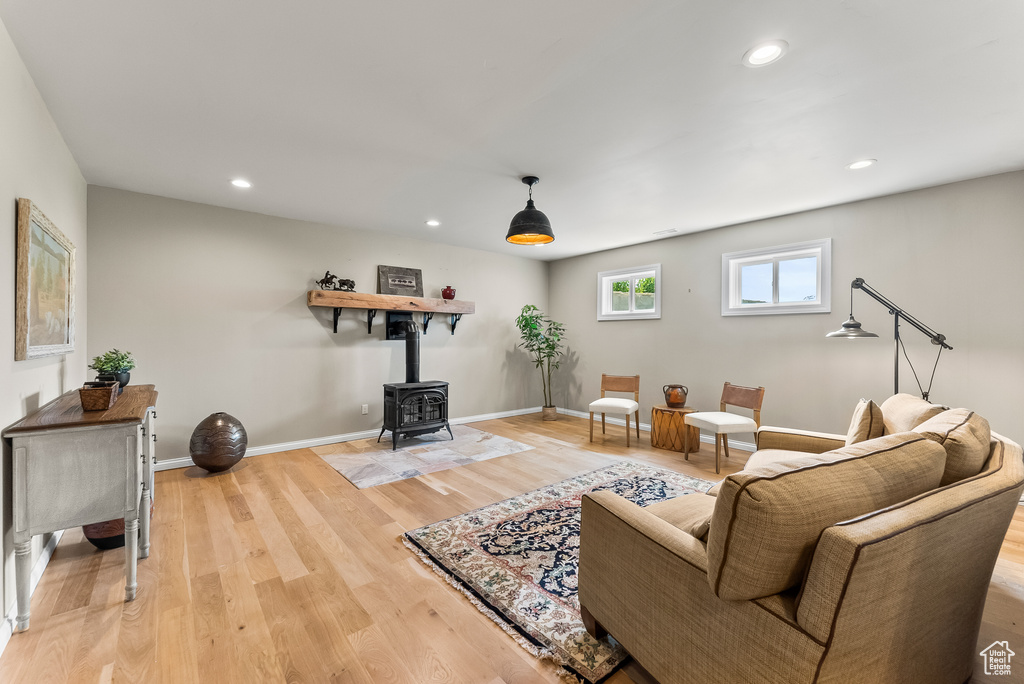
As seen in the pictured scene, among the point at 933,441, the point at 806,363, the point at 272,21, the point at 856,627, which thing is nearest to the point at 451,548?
the point at 856,627

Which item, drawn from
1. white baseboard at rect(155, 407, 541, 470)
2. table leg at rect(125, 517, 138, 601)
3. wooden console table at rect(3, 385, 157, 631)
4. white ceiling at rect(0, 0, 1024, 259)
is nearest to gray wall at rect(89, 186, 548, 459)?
white baseboard at rect(155, 407, 541, 470)

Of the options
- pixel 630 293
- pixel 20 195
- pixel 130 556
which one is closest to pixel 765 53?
pixel 20 195

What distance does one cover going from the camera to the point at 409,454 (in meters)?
4.36

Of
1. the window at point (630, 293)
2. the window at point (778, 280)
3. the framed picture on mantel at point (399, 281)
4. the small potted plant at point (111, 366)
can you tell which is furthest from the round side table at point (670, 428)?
the small potted plant at point (111, 366)

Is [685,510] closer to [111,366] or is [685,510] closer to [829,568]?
[829,568]

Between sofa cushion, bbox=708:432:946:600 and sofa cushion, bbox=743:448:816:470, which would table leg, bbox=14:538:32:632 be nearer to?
sofa cushion, bbox=708:432:946:600

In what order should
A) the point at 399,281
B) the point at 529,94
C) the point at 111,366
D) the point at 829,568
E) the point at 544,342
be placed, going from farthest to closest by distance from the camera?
the point at 544,342 → the point at 399,281 → the point at 111,366 → the point at 529,94 → the point at 829,568

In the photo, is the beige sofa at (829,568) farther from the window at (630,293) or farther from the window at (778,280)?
the window at (630,293)

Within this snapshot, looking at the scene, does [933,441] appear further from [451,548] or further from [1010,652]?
[451,548]

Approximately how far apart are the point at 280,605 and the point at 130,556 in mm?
753

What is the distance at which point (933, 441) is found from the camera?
139 centimetres

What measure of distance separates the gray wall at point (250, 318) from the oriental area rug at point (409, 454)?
475 mm

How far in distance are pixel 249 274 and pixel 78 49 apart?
8.51 ft

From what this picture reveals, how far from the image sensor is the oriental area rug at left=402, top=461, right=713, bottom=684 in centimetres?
167
